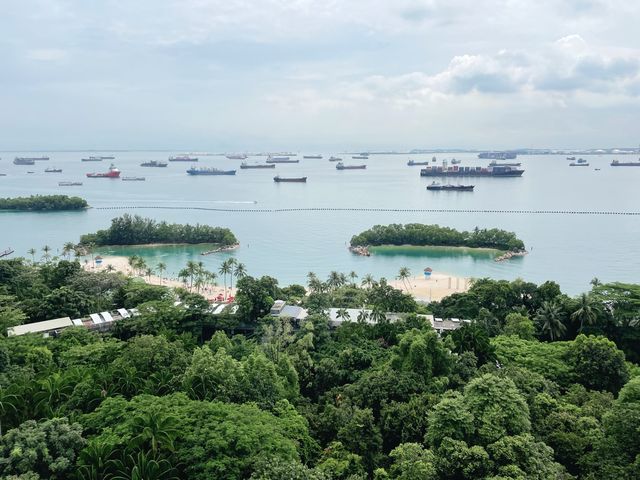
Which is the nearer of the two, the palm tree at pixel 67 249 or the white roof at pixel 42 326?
the white roof at pixel 42 326

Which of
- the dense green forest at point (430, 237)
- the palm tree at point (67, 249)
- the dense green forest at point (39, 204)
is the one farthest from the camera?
the dense green forest at point (39, 204)

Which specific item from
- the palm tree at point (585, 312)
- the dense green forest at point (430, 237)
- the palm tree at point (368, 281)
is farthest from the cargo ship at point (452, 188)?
the palm tree at point (585, 312)

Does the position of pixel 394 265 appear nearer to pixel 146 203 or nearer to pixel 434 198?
pixel 434 198

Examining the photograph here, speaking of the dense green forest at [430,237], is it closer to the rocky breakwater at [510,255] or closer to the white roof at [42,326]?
the rocky breakwater at [510,255]

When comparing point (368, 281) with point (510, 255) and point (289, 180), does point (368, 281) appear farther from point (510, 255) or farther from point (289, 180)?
point (289, 180)

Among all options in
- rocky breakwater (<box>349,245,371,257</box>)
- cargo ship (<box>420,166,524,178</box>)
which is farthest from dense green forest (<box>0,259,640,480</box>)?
cargo ship (<box>420,166,524,178</box>)

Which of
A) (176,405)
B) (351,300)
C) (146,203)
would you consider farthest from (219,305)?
(146,203)
